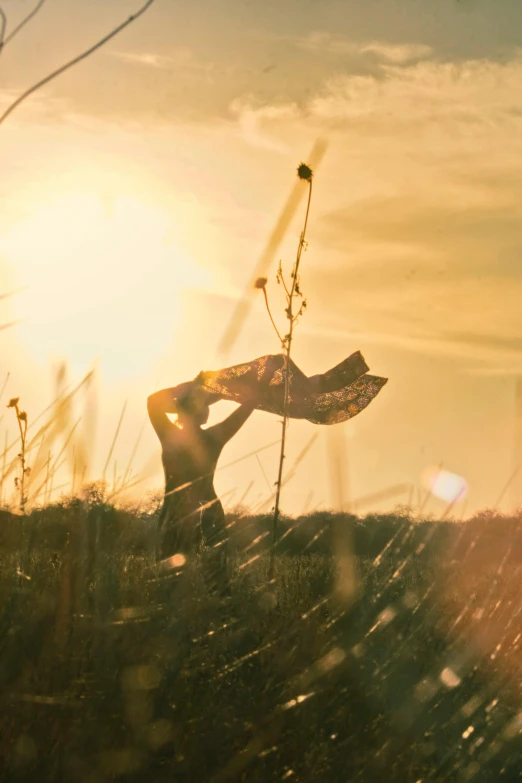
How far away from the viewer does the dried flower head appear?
556 centimetres

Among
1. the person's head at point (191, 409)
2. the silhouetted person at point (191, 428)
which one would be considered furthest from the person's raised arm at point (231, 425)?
the person's head at point (191, 409)

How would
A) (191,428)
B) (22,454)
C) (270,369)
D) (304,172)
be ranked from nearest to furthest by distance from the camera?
(22,454) < (304,172) < (270,369) < (191,428)

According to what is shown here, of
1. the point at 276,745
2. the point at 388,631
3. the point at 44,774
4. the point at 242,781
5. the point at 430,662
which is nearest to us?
the point at 44,774

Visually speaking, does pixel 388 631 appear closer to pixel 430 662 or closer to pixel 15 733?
pixel 430 662

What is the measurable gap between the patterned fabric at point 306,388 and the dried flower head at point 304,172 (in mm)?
1500

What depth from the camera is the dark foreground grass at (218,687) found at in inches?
116

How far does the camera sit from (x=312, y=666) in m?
3.69

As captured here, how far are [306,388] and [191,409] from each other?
90 cm

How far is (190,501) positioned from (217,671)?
2.77 m

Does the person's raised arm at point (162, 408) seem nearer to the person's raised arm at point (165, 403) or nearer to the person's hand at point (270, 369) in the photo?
the person's raised arm at point (165, 403)

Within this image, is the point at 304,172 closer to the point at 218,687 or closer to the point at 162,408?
the point at 162,408

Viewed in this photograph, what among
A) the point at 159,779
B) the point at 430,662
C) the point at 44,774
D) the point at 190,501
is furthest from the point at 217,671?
the point at 190,501

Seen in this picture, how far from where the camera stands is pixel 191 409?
6871 millimetres

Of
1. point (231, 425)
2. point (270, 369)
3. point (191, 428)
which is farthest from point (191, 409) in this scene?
point (270, 369)
